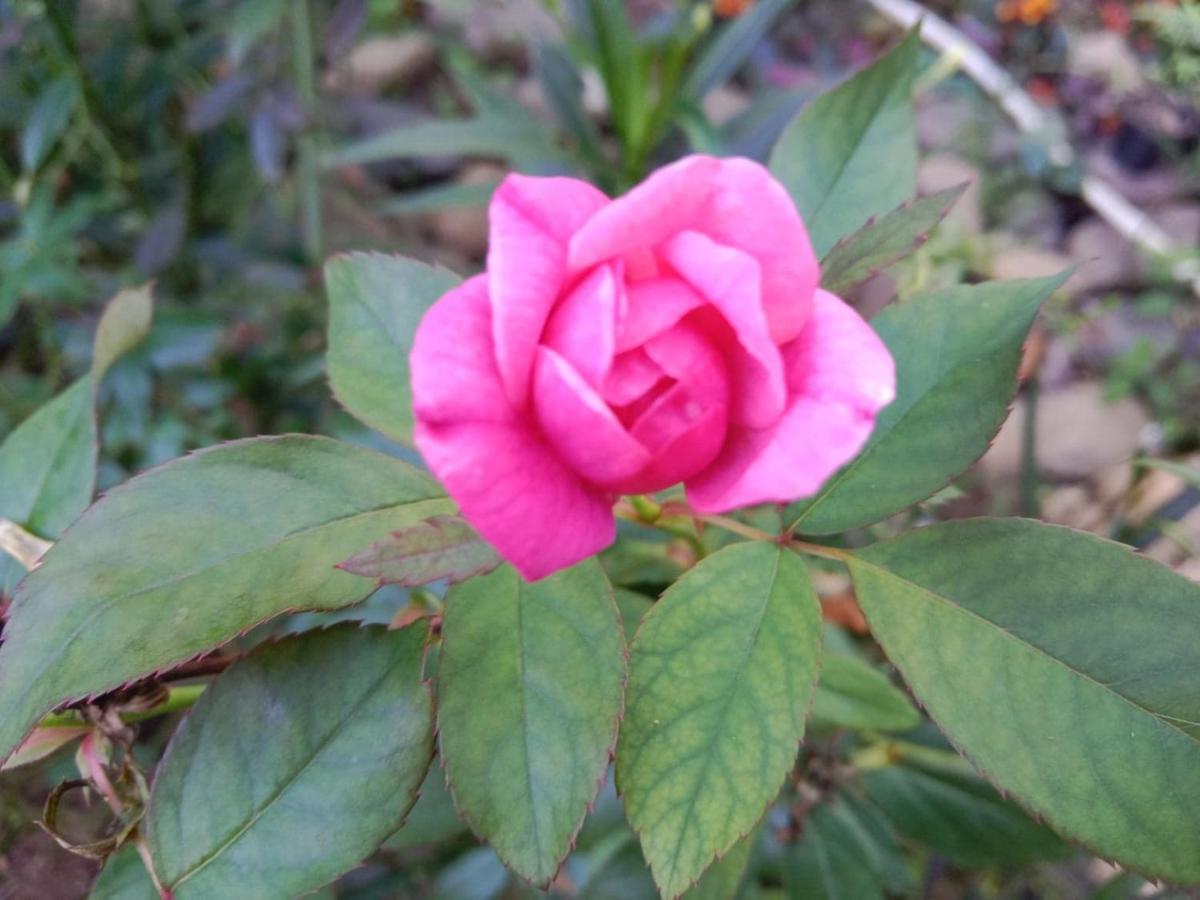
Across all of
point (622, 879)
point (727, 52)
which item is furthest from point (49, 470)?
point (727, 52)

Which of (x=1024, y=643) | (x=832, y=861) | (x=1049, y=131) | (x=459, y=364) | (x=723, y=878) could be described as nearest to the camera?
(x=459, y=364)

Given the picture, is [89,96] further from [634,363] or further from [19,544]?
[634,363]

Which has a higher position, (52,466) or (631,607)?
(52,466)

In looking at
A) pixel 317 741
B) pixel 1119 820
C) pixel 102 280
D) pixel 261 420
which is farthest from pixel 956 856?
pixel 102 280

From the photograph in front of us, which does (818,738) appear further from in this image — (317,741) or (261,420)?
(261,420)

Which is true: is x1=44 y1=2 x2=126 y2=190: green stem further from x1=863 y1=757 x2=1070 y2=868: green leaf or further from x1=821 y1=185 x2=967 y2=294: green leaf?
x1=863 y1=757 x2=1070 y2=868: green leaf

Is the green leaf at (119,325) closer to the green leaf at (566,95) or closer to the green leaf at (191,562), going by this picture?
the green leaf at (191,562)
